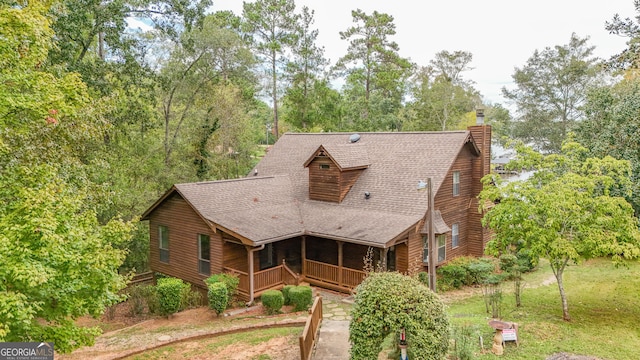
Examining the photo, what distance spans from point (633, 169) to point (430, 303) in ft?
53.6

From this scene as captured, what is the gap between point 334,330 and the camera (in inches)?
451

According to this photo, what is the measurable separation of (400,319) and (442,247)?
37.1ft

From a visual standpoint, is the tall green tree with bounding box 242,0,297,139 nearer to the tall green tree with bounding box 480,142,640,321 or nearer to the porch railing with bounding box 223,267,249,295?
the porch railing with bounding box 223,267,249,295

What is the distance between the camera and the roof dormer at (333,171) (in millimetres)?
19016

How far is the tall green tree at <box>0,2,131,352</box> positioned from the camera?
6.58m

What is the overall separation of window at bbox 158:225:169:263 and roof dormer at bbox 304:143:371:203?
671 centimetres

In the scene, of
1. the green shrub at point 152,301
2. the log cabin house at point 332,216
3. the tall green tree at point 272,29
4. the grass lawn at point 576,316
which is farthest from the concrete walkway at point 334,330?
the tall green tree at point 272,29

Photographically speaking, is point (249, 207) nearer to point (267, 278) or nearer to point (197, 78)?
point (267, 278)

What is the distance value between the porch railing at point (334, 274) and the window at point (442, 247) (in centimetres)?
431

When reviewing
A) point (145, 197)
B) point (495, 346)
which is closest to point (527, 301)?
point (495, 346)

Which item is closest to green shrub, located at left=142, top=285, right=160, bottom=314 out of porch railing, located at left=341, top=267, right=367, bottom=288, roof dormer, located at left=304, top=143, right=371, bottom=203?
porch railing, located at left=341, top=267, right=367, bottom=288

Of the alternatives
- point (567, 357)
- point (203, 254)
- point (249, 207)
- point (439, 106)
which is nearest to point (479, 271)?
point (567, 357)

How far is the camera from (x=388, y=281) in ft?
26.9

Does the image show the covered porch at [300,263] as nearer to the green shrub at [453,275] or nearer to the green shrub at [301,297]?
the green shrub at [301,297]
